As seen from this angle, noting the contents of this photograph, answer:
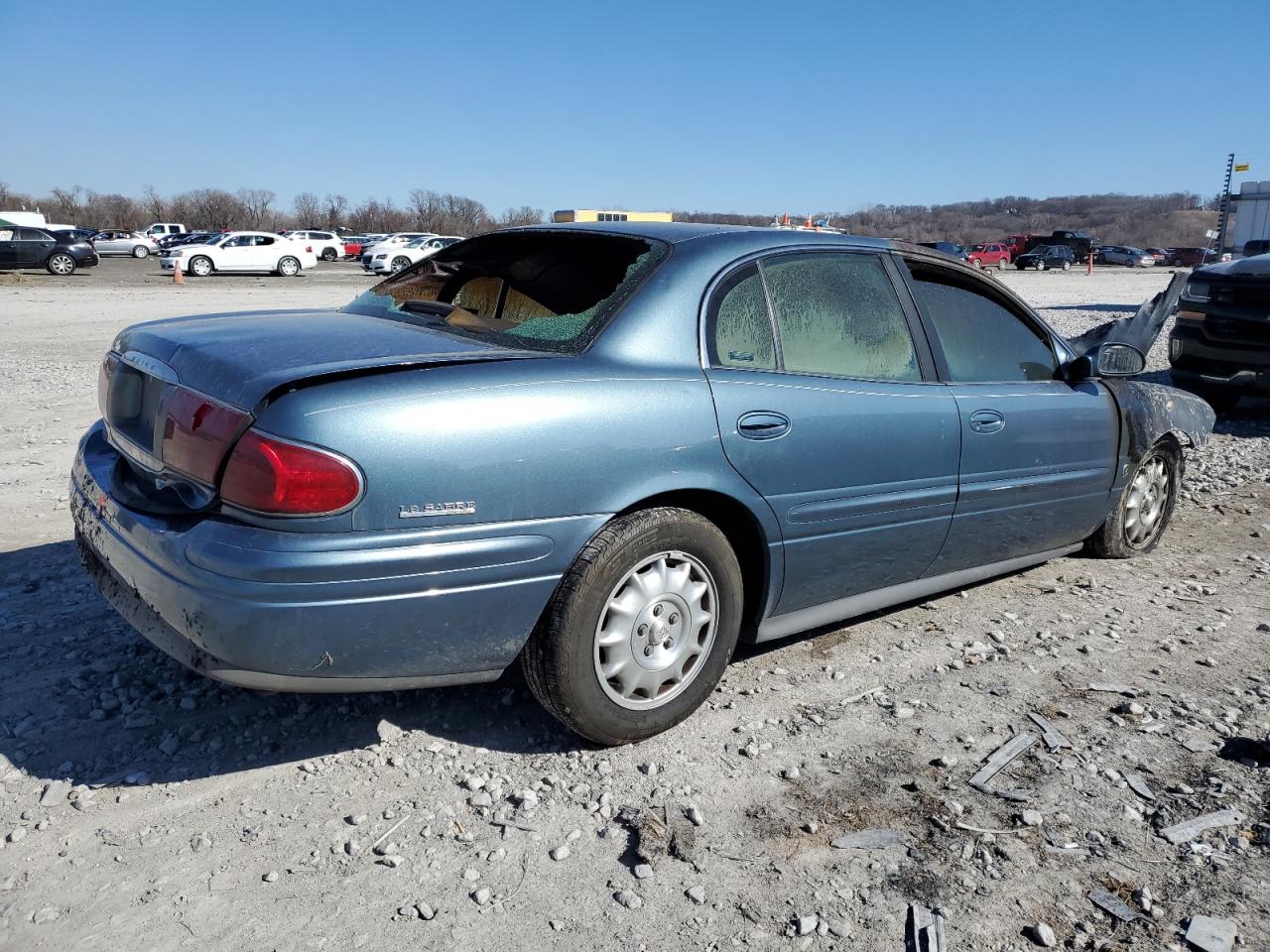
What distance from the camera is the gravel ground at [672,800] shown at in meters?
2.33

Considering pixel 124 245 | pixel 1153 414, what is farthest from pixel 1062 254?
pixel 1153 414

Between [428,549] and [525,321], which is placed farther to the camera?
[525,321]

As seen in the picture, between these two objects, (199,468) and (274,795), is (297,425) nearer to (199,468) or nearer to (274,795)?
(199,468)

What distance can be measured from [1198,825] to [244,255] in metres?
32.3

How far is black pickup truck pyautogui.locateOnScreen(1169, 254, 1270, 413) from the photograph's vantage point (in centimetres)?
817

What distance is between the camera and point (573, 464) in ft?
9.04

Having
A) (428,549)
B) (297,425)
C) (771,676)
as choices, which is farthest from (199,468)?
(771,676)

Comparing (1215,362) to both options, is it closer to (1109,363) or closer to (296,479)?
(1109,363)

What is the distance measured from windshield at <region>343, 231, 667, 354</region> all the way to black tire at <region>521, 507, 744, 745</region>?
22.8 inches

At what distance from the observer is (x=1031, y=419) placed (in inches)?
160

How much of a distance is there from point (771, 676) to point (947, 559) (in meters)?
0.87

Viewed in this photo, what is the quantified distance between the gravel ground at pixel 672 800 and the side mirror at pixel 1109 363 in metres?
1.06

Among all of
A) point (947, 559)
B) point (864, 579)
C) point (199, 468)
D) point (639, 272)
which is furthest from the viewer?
point (947, 559)

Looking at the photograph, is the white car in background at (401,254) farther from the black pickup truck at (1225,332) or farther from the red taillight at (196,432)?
the red taillight at (196,432)
